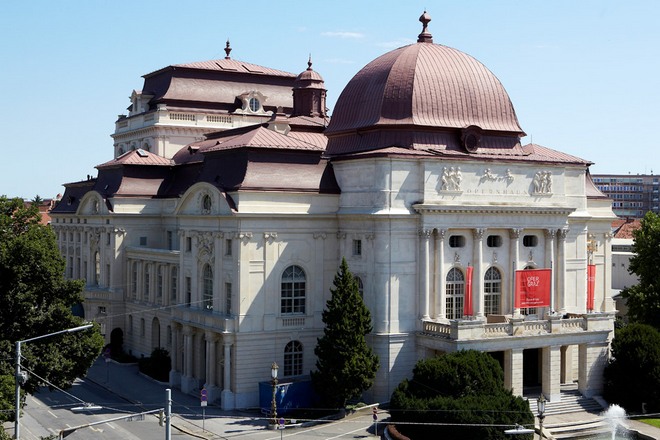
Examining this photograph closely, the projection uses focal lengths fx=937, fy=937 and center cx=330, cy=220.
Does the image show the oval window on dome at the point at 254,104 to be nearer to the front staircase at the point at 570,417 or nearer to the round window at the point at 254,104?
the round window at the point at 254,104

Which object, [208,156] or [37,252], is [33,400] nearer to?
[37,252]

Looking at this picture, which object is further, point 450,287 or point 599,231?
point 599,231

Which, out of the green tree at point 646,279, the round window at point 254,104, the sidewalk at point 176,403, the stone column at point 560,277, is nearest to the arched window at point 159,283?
the sidewalk at point 176,403

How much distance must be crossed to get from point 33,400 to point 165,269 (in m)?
15.6

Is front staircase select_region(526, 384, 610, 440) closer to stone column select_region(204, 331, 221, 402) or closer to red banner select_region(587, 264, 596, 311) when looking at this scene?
red banner select_region(587, 264, 596, 311)

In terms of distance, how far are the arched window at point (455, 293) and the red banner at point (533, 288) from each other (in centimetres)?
374

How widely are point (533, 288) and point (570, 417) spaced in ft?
29.9

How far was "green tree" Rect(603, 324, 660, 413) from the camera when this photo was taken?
61688 millimetres

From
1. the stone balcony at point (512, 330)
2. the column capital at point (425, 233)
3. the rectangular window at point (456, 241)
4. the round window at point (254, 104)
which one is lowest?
the stone balcony at point (512, 330)

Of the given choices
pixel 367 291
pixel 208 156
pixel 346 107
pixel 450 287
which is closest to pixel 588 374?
pixel 450 287

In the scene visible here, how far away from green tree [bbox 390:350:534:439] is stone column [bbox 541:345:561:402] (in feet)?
17.5

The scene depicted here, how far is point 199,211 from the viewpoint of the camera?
6775 cm

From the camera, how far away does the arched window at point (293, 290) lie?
64.9 m

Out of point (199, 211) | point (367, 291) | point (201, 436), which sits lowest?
point (201, 436)
